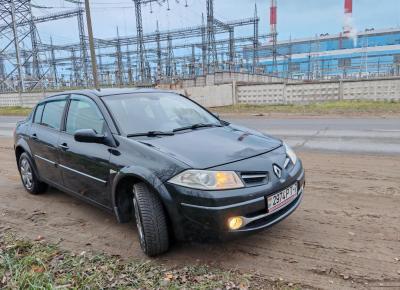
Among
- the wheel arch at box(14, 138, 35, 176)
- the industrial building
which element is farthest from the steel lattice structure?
the wheel arch at box(14, 138, 35, 176)

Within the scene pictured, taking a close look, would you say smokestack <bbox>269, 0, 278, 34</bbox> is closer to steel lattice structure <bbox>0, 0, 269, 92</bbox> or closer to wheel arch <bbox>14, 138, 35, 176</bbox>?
steel lattice structure <bbox>0, 0, 269, 92</bbox>

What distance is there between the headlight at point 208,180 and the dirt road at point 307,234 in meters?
0.76

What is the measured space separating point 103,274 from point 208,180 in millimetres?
1210

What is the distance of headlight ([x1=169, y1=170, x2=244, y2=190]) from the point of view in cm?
292

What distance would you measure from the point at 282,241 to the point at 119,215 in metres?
1.66

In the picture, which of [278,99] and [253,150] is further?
[278,99]

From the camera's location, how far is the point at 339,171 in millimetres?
5930

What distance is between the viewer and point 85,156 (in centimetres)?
390

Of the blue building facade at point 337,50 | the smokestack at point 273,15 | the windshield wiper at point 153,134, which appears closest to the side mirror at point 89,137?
the windshield wiper at point 153,134

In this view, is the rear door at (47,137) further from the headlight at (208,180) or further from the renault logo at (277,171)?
the renault logo at (277,171)

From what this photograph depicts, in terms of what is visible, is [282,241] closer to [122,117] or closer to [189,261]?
[189,261]

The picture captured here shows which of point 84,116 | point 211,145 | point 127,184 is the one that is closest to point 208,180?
point 211,145

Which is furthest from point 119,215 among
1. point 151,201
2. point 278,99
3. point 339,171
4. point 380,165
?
point 278,99

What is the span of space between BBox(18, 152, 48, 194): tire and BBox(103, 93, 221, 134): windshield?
6.90 feet
